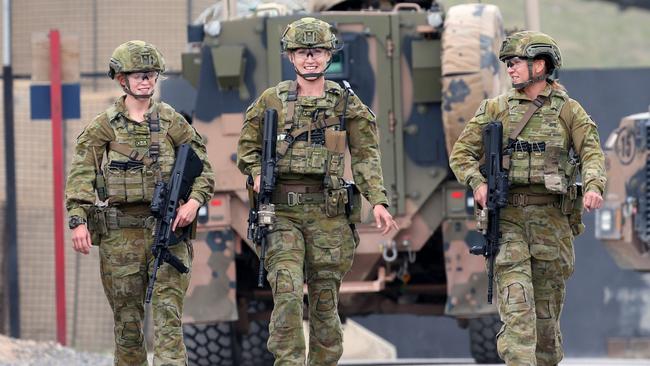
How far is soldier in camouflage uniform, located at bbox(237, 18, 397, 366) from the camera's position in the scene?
944 cm

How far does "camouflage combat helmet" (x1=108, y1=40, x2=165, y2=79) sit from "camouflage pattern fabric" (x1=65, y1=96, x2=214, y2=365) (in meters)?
0.22

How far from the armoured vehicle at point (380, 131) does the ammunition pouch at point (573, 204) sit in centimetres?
270

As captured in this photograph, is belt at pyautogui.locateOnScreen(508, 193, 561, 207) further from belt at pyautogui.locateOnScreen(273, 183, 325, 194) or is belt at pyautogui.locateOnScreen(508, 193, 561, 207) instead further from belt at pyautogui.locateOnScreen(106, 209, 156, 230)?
belt at pyautogui.locateOnScreen(106, 209, 156, 230)

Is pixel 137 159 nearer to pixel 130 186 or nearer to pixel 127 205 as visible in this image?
pixel 130 186

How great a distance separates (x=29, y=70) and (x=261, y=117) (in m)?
8.73

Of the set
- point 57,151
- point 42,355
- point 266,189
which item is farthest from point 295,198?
point 57,151

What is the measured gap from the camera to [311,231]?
9.47m

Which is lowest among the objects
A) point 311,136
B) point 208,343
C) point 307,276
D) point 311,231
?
point 208,343

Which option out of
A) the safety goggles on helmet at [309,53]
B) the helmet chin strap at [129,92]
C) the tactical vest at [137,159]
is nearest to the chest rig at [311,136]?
the safety goggles on helmet at [309,53]

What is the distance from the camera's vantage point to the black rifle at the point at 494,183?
9422 mm

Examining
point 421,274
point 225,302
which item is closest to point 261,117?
point 225,302

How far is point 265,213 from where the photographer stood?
9.34 metres

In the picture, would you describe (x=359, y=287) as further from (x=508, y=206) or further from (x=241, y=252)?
(x=508, y=206)

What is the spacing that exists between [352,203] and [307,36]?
2.96 ft
